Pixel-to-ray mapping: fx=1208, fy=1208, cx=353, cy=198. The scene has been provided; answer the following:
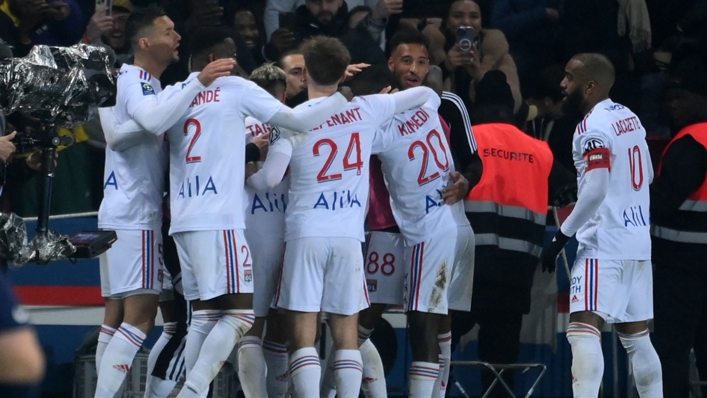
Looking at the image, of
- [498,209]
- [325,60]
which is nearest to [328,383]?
[498,209]

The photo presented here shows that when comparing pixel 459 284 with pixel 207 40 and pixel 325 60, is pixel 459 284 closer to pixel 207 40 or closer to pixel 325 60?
pixel 325 60

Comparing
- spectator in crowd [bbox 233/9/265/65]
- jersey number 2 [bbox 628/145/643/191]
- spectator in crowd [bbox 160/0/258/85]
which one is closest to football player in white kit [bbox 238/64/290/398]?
spectator in crowd [bbox 160/0/258/85]

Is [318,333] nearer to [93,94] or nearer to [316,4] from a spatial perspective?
[93,94]

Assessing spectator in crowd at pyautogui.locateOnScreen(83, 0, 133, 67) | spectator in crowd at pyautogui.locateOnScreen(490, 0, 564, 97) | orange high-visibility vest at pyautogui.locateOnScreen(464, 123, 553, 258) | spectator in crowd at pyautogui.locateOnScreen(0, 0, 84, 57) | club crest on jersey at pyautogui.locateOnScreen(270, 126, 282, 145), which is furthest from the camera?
spectator in crowd at pyautogui.locateOnScreen(490, 0, 564, 97)

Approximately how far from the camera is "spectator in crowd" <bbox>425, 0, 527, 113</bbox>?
31.4 ft

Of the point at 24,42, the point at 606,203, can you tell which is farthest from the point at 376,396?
the point at 24,42

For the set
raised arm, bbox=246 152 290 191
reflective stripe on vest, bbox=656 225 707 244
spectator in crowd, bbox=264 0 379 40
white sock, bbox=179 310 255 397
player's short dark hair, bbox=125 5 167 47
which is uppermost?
spectator in crowd, bbox=264 0 379 40

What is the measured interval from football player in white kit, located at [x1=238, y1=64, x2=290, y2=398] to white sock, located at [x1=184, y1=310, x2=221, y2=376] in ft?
1.40

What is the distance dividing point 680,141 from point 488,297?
5.36ft

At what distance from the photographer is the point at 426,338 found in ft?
22.9

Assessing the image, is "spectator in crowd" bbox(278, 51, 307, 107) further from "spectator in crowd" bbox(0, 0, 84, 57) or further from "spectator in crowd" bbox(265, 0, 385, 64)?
"spectator in crowd" bbox(0, 0, 84, 57)

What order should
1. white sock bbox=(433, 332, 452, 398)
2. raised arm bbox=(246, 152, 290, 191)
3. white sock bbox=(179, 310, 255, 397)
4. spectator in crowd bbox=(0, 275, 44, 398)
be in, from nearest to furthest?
spectator in crowd bbox=(0, 275, 44, 398)
white sock bbox=(179, 310, 255, 397)
raised arm bbox=(246, 152, 290, 191)
white sock bbox=(433, 332, 452, 398)

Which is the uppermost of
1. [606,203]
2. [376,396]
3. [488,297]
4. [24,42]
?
[24,42]

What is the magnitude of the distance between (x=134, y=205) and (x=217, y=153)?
742 mm
